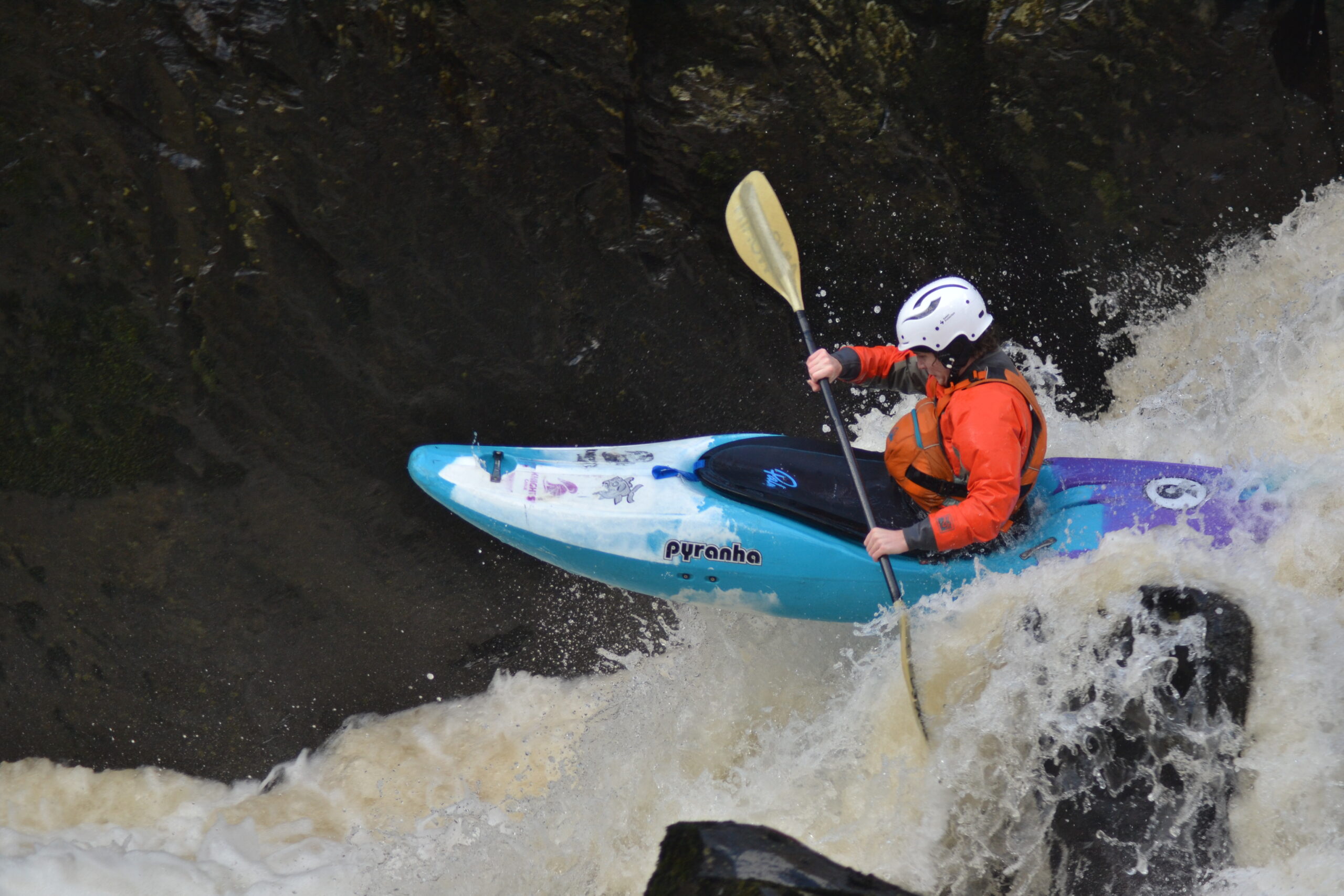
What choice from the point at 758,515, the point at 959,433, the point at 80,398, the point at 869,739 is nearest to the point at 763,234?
the point at 758,515

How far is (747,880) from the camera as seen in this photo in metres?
2.11

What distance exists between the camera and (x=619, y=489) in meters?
3.23

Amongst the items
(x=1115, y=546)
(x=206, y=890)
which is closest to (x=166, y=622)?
(x=206, y=890)

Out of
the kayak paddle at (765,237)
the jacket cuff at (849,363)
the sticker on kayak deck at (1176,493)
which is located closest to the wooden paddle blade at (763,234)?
the kayak paddle at (765,237)

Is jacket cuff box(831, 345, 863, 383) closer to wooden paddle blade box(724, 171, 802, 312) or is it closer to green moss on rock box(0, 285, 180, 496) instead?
wooden paddle blade box(724, 171, 802, 312)

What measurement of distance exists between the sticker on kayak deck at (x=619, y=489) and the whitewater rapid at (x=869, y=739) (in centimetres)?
80

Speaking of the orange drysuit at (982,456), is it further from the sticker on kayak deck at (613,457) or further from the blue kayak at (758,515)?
the sticker on kayak deck at (613,457)

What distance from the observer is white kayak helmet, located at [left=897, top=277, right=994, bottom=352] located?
2643 mm

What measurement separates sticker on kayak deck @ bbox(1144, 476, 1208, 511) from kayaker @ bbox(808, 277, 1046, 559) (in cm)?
43

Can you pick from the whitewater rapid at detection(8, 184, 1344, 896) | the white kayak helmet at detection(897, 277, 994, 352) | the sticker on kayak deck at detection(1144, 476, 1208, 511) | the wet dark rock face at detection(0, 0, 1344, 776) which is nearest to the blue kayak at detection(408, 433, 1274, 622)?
the sticker on kayak deck at detection(1144, 476, 1208, 511)

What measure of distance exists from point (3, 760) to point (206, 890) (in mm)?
1216

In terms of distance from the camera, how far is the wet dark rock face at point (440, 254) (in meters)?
3.21

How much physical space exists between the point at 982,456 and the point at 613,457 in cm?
137

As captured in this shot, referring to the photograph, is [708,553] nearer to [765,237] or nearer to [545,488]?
[545,488]
